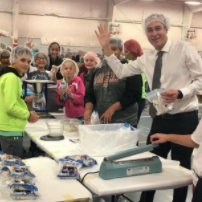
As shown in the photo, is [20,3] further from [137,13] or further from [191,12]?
[191,12]

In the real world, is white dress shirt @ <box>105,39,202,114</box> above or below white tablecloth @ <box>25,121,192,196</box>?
above

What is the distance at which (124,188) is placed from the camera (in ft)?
4.93

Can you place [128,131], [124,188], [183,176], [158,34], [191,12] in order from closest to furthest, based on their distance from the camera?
[124,188]
[183,176]
[128,131]
[158,34]
[191,12]

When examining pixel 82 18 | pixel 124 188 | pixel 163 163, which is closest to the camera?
pixel 124 188

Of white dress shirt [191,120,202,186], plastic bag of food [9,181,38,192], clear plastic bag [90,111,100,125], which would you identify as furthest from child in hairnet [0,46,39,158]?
white dress shirt [191,120,202,186]

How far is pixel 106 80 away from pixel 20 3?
1015 centimetres

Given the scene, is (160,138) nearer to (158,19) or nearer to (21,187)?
(21,187)

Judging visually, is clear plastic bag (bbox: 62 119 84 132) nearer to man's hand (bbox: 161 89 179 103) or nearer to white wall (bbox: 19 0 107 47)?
man's hand (bbox: 161 89 179 103)

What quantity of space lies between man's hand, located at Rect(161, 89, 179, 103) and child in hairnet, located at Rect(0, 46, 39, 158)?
3.59 feet

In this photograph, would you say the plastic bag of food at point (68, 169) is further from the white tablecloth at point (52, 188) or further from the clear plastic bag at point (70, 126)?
the clear plastic bag at point (70, 126)

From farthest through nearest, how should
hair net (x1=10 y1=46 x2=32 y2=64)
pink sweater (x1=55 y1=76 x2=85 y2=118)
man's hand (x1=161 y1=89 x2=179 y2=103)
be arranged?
pink sweater (x1=55 y1=76 x2=85 y2=118) → hair net (x1=10 y1=46 x2=32 y2=64) → man's hand (x1=161 y1=89 x2=179 y2=103)

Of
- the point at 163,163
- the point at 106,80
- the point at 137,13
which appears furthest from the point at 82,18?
the point at 163,163

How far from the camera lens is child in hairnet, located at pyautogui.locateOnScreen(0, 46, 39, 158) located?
230 centimetres

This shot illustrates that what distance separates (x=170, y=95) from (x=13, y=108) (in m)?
1.17
